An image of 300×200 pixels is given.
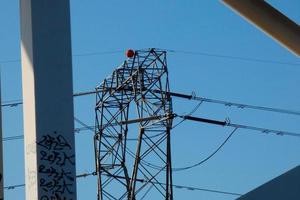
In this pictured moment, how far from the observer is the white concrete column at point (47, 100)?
11.6m

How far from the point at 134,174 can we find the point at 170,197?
2.62 m

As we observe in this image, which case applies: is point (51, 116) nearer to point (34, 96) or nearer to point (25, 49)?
point (34, 96)

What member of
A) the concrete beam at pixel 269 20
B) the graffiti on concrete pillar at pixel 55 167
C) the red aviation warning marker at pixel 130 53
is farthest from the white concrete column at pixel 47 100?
the red aviation warning marker at pixel 130 53

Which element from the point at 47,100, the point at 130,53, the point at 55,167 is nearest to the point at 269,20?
the point at 47,100

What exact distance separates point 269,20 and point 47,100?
11.7 feet

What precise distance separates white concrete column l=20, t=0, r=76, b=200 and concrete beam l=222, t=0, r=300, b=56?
2.81m

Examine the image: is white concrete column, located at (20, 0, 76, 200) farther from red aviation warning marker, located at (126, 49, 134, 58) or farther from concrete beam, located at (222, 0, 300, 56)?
red aviation warning marker, located at (126, 49, 134, 58)

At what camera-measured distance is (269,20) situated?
11141 mm

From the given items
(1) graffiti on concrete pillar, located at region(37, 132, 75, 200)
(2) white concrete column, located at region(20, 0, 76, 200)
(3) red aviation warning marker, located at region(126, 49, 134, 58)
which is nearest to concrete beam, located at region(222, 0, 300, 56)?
(2) white concrete column, located at region(20, 0, 76, 200)

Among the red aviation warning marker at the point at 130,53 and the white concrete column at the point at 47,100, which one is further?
the red aviation warning marker at the point at 130,53

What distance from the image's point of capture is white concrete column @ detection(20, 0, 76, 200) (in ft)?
38.2

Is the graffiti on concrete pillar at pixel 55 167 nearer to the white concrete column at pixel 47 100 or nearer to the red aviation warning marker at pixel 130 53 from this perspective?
the white concrete column at pixel 47 100

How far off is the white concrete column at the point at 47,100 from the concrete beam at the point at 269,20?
111 inches

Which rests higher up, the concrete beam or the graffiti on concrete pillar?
the concrete beam
